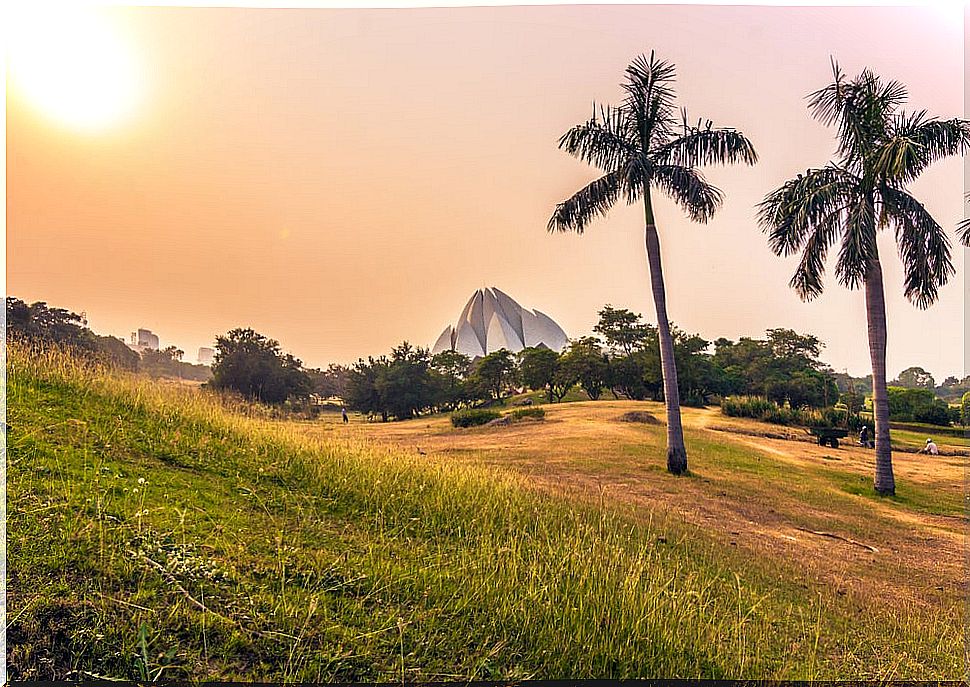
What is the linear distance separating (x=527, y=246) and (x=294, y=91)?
1805 mm

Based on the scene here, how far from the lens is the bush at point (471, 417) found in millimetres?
3965

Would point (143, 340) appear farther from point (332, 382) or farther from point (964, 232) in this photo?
point (964, 232)

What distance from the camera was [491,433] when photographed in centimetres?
394

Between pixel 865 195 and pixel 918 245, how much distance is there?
42 cm

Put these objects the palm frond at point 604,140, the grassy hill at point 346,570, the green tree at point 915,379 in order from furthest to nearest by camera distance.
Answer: the palm frond at point 604,140 < the green tree at point 915,379 < the grassy hill at point 346,570

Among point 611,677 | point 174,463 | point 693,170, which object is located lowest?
point 611,677

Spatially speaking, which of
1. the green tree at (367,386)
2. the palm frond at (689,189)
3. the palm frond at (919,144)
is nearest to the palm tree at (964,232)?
the palm frond at (919,144)

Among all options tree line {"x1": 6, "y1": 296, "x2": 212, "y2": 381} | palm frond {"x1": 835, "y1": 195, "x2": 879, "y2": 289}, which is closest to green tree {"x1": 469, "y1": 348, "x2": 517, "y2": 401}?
tree line {"x1": 6, "y1": 296, "x2": 212, "y2": 381}

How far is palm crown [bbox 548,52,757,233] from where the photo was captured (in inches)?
152

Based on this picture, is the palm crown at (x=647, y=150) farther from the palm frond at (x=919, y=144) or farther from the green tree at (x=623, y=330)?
the palm frond at (x=919, y=144)

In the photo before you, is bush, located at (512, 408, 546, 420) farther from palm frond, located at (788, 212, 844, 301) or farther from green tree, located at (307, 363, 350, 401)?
palm frond, located at (788, 212, 844, 301)

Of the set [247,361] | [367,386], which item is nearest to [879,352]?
[367,386]

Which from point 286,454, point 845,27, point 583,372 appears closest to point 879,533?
point 583,372

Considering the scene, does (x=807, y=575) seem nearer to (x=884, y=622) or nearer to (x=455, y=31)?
(x=884, y=622)
